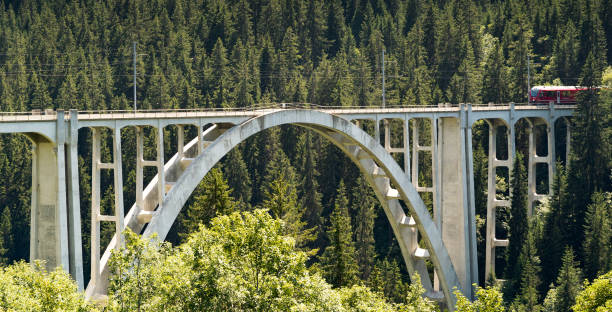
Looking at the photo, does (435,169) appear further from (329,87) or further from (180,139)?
(329,87)

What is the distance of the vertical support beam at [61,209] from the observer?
34.0 metres

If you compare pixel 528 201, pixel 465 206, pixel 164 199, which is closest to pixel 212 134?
pixel 164 199

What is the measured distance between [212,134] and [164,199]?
6.36 meters

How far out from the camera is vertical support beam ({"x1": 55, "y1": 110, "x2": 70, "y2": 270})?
112ft

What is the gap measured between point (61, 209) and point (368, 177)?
22614mm

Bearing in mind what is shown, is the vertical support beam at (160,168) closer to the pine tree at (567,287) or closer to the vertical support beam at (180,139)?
the vertical support beam at (180,139)

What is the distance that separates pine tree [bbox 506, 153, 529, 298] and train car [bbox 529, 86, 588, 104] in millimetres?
6454

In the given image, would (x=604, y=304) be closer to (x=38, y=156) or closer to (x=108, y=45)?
(x=38, y=156)

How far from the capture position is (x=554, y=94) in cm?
6788

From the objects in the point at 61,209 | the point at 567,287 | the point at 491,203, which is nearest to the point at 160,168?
the point at 61,209

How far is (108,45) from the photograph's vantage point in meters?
105

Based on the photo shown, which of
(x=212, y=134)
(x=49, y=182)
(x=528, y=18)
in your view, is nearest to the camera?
(x=49, y=182)

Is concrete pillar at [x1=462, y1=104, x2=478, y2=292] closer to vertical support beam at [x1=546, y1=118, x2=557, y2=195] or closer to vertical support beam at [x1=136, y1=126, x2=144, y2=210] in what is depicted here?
vertical support beam at [x1=546, y1=118, x2=557, y2=195]

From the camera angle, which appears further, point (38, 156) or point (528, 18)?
point (528, 18)
